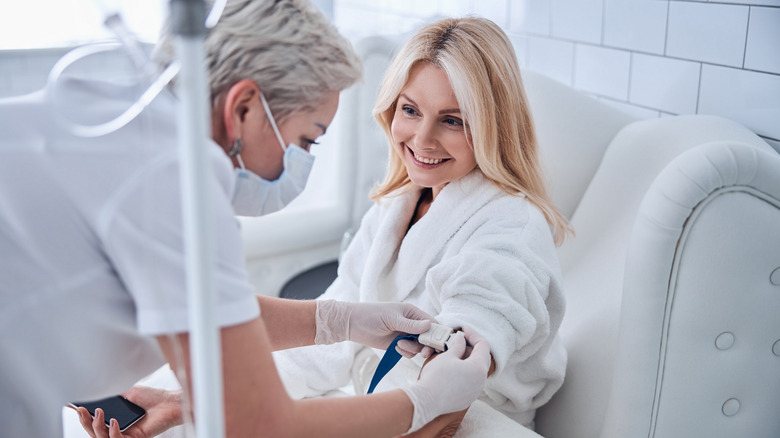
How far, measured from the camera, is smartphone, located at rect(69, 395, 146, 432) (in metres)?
1.20

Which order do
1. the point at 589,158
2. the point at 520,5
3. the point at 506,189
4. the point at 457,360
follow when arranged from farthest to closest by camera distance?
the point at 520,5 < the point at 589,158 < the point at 506,189 < the point at 457,360

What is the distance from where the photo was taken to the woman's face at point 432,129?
1.32 meters

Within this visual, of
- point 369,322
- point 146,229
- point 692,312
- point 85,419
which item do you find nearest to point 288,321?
point 369,322

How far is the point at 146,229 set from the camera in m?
0.73

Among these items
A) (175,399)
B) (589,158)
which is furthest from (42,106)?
(589,158)

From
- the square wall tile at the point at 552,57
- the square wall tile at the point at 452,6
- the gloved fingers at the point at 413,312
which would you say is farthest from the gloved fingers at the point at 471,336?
the square wall tile at the point at 452,6

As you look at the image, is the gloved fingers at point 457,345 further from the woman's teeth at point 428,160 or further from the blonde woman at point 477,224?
the woman's teeth at point 428,160

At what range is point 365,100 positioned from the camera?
2324 millimetres

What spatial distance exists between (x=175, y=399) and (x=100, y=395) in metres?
0.34

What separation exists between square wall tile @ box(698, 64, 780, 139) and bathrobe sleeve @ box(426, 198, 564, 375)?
50cm

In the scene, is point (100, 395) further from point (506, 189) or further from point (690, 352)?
point (690, 352)

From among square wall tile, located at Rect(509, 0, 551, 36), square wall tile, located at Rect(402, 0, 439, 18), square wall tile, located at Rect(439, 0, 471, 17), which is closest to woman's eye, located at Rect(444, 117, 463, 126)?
square wall tile, located at Rect(509, 0, 551, 36)

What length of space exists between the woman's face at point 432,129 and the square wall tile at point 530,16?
0.73 metres

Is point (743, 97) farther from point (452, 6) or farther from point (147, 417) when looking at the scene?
point (147, 417)
